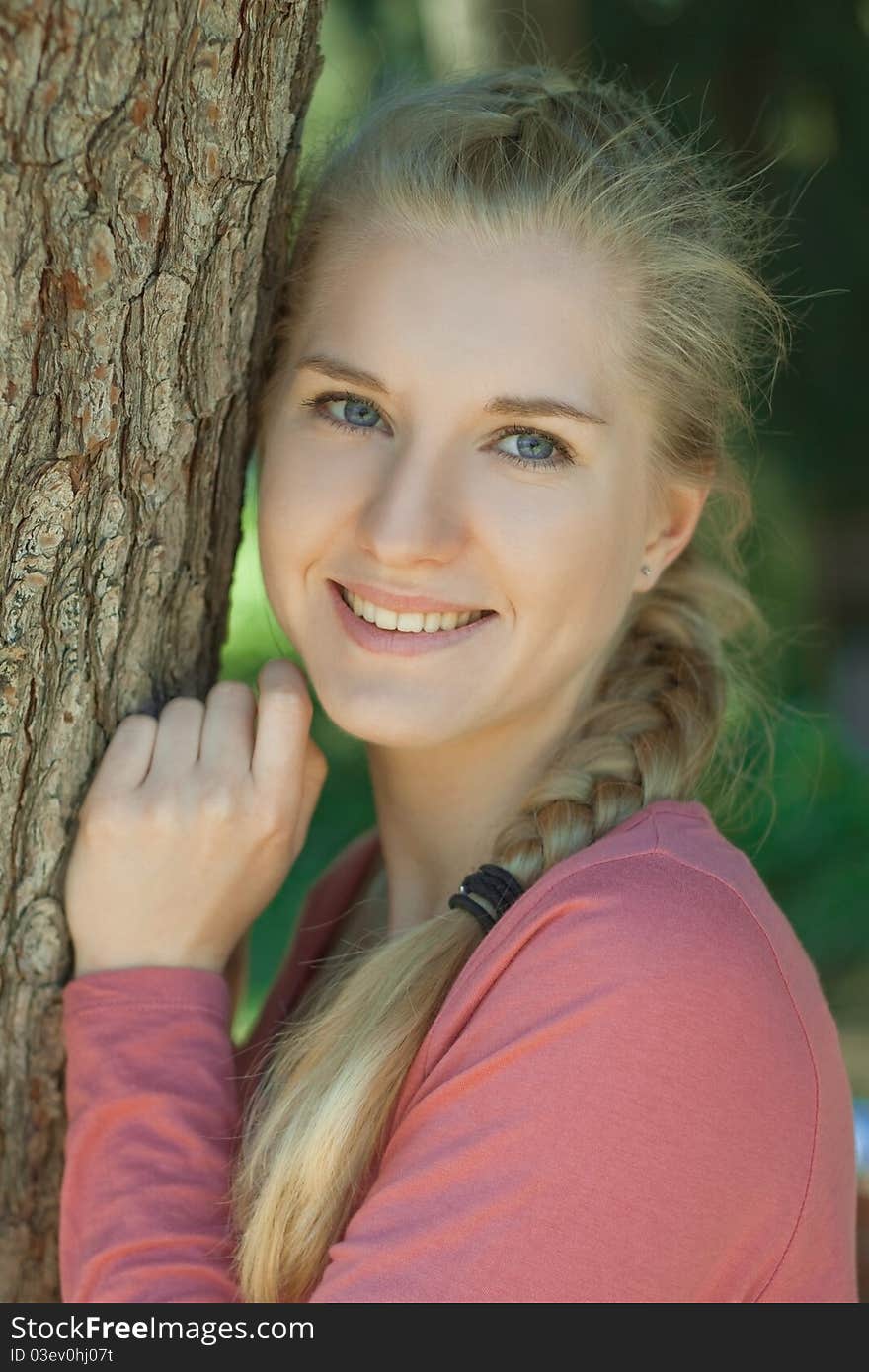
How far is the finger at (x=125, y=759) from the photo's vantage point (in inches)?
63.1

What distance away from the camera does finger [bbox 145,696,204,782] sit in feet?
5.34

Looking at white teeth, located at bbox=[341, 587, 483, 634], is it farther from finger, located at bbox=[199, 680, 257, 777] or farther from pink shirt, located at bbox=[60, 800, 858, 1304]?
pink shirt, located at bbox=[60, 800, 858, 1304]

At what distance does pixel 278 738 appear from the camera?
170cm

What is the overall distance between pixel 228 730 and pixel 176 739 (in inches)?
2.6

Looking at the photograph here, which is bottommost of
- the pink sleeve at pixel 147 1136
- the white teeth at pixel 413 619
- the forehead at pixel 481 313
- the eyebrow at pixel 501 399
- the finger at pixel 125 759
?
the pink sleeve at pixel 147 1136

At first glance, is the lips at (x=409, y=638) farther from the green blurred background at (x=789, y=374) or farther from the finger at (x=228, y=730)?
the green blurred background at (x=789, y=374)

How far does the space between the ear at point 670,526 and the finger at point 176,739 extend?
57 centimetres

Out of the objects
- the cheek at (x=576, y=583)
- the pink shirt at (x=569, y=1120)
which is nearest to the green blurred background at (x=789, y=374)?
the cheek at (x=576, y=583)

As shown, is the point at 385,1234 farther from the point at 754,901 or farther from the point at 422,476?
the point at 422,476

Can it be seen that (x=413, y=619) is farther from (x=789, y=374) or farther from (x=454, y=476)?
(x=789, y=374)

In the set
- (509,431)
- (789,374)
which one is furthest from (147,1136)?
(789,374)

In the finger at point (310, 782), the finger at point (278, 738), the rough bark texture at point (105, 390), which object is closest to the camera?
the rough bark texture at point (105, 390)

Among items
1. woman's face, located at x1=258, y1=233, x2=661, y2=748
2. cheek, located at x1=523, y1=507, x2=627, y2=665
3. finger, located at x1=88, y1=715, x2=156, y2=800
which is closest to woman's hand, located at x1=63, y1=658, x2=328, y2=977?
finger, located at x1=88, y1=715, x2=156, y2=800
